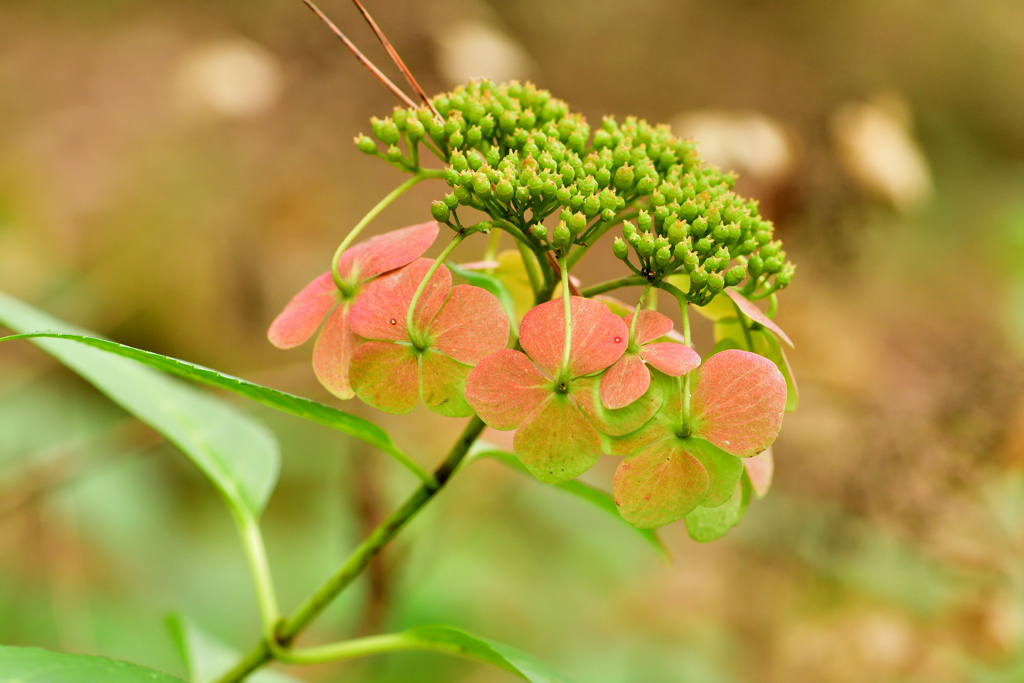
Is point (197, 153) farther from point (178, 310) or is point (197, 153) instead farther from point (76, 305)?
point (76, 305)

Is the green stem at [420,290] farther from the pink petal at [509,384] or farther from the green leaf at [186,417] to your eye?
the green leaf at [186,417]

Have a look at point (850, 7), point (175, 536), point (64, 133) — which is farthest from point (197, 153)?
point (850, 7)

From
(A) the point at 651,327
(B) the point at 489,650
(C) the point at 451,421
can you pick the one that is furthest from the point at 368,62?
(C) the point at 451,421

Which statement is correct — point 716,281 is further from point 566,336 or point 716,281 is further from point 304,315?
point 304,315

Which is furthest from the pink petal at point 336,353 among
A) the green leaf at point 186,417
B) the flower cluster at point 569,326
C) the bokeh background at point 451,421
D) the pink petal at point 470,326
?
the bokeh background at point 451,421

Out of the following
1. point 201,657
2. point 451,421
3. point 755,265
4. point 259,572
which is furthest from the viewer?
point 451,421

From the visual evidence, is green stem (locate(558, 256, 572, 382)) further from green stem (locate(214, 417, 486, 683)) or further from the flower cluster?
green stem (locate(214, 417, 486, 683))
